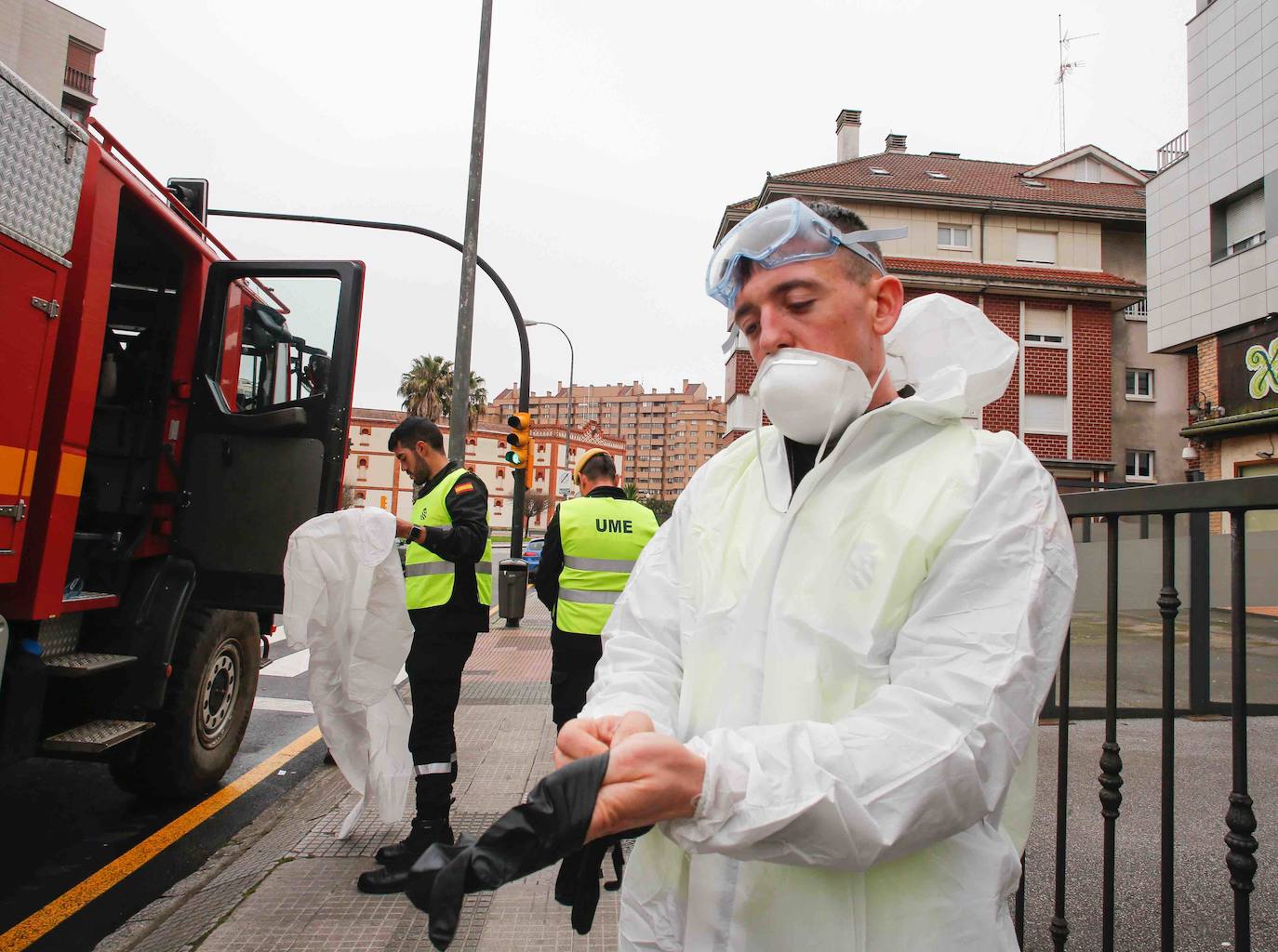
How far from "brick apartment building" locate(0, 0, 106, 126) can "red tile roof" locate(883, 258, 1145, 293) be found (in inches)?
870

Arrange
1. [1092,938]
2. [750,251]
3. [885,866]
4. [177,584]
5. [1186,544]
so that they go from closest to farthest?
[885,866] < [750,251] < [1092,938] < [1186,544] < [177,584]

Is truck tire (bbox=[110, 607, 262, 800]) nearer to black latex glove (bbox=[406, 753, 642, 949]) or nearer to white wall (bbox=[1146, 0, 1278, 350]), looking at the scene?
black latex glove (bbox=[406, 753, 642, 949])

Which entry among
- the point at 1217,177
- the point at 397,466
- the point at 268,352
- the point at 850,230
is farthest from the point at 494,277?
the point at 397,466

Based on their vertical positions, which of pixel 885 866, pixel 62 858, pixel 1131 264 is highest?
pixel 1131 264

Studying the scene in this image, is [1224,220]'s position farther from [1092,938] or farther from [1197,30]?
[1092,938]

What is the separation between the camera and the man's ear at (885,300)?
1466mm

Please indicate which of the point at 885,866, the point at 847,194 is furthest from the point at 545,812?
the point at 847,194

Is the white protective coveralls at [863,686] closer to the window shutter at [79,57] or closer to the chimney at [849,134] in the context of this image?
the window shutter at [79,57]

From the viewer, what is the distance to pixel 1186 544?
3.46 metres

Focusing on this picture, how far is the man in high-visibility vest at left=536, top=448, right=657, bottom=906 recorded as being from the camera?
4617 millimetres

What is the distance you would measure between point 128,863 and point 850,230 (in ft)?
14.3

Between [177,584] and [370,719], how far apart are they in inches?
62.0

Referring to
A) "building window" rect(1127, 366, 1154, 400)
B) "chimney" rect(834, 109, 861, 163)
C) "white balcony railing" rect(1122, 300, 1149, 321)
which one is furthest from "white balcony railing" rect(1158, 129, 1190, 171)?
"chimney" rect(834, 109, 861, 163)

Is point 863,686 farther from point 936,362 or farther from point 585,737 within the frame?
point 936,362
